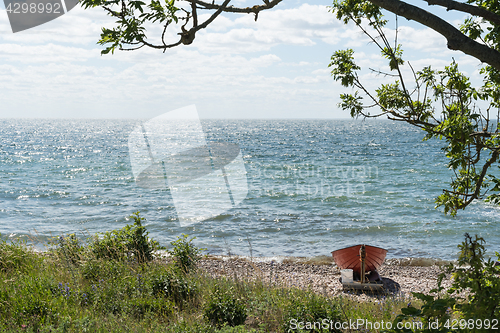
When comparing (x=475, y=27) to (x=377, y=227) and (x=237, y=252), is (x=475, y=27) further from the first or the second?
(x=377, y=227)

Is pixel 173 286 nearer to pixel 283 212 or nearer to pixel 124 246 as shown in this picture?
pixel 124 246

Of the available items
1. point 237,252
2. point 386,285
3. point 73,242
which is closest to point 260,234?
point 237,252

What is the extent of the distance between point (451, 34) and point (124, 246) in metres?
7.49

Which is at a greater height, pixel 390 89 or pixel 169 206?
pixel 390 89

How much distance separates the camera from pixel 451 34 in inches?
104

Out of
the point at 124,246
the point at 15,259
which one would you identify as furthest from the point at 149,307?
the point at 15,259

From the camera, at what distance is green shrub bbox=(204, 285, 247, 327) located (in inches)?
199

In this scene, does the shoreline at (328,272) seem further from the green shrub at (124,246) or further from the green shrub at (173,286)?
the green shrub at (173,286)

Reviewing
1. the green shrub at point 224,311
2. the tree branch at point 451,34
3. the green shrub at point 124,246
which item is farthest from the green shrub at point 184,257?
the tree branch at point 451,34

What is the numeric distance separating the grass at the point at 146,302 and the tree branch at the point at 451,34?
363 centimetres

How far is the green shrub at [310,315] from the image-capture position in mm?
4625

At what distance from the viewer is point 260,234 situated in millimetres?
15891

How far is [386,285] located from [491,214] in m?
11.4

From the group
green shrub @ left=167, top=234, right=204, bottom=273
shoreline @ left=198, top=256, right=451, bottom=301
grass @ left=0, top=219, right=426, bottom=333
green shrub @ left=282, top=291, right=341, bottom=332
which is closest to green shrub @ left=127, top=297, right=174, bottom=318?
grass @ left=0, top=219, right=426, bottom=333
